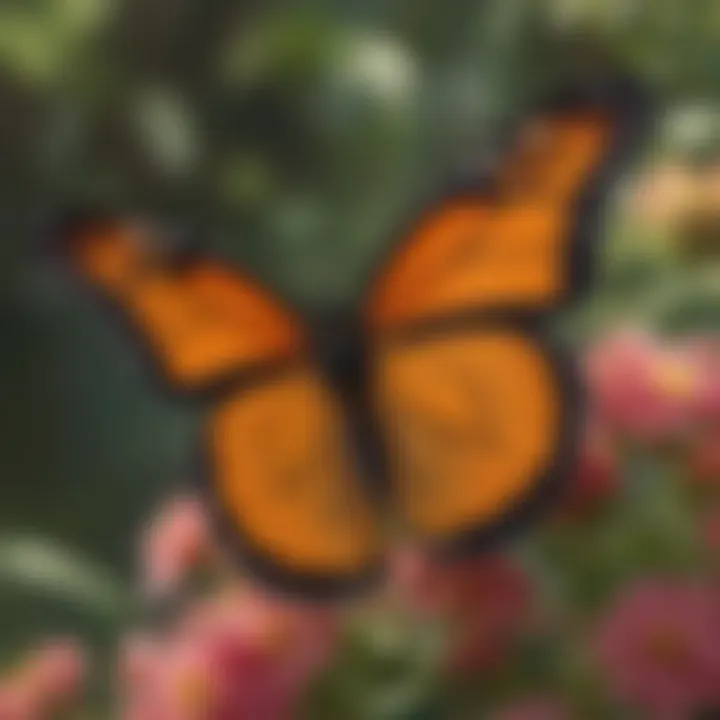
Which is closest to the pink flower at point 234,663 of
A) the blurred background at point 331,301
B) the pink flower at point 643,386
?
the blurred background at point 331,301

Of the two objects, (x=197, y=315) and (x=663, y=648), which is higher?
(x=197, y=315)

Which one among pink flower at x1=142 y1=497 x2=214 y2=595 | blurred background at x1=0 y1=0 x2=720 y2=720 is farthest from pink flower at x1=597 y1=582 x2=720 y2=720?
pink flower at x1=142 y1=497 x2=214 y2=595

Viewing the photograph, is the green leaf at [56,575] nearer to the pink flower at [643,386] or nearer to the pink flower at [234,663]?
the pink flower at [234,663]

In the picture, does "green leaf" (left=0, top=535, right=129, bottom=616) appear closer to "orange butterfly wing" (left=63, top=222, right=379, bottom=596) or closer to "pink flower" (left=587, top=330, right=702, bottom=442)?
"orange butterfly wing" (left=63, top=222, right=379, bottom=596)

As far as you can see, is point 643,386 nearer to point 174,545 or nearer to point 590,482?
point 590,482

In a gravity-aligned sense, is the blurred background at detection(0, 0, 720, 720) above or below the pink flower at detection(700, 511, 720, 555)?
above

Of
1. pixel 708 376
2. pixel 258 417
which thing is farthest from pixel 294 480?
pixel 708 376
